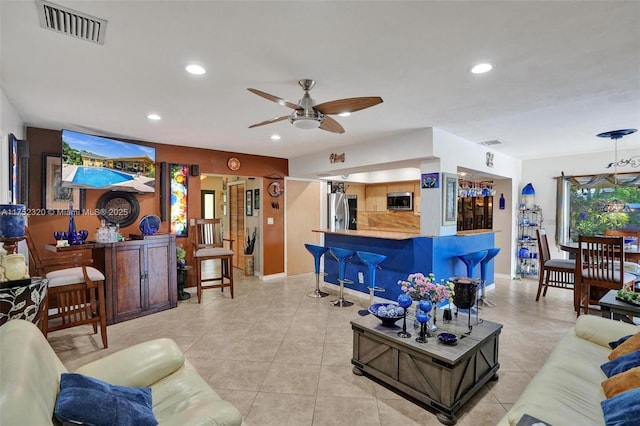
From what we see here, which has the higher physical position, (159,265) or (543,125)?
(543,125)

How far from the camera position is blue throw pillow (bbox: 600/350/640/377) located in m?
1.71

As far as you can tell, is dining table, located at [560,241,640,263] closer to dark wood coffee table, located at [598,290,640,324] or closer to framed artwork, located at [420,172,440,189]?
dark wood coffee table, located at [598,290,640,324]

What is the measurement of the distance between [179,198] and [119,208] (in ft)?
2.80

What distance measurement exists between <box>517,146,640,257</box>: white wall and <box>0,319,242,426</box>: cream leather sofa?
22.6 feet

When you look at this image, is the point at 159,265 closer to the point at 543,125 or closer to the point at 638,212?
Result: the point at 543,125

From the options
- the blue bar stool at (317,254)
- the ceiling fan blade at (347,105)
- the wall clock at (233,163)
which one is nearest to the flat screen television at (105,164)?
the wall clock at (233,163)

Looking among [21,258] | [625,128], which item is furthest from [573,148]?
[21,258]

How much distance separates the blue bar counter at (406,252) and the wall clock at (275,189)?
5.24 ft

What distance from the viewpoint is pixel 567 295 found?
16.7 feet

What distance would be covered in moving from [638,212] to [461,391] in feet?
18.5

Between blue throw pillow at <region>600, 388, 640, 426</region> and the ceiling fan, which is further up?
the ceiling fan

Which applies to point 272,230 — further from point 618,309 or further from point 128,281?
point 618,309

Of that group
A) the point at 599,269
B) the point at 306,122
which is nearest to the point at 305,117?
the point at 306,122

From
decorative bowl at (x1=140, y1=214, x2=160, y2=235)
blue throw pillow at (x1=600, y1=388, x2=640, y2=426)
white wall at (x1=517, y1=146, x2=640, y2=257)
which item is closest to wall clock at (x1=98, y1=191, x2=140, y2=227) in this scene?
decorative bowl at (x1=140, y1=214, x2=160, y2=235)
